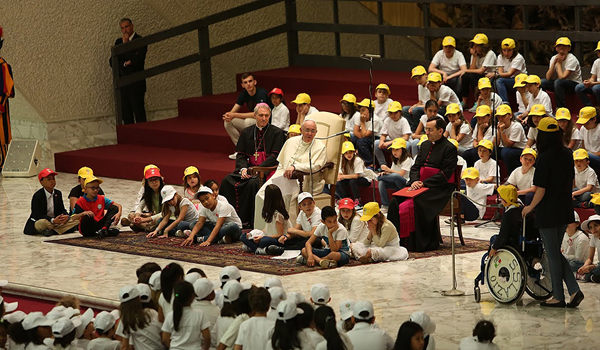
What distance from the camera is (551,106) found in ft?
41.2

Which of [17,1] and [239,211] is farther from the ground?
[17,1]

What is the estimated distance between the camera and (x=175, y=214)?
10.9m

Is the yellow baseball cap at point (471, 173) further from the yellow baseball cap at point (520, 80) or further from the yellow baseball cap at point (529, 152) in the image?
the yellow baseball cap at point (520, 80)

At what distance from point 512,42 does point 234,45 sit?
445 cm

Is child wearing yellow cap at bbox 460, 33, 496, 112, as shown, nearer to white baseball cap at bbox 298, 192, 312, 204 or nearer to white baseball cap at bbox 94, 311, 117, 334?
white baseball cap at bbox 298, 192, 312, 204

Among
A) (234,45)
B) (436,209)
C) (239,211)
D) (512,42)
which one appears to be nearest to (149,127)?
(234,45)

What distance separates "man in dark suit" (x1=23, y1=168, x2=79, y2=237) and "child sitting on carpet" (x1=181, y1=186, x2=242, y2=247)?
4.51 ft

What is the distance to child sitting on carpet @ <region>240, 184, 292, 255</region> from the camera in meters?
9.98

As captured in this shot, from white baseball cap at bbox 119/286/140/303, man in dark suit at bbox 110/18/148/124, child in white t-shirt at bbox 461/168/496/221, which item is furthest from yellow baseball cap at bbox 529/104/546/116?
man in dark suit at bbox 110/18/148/124

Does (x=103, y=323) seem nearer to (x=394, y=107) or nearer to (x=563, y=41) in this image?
(x=394, y=107)

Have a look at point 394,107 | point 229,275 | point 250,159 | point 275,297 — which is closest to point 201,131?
point 250,159

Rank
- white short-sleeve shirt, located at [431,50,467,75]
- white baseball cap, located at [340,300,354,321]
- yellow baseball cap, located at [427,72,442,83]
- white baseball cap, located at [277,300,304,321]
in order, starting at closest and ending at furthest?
white baseball cap, located at [277,300,304,321], white baseball cap, located at [340,300,354,321], yellow baseball cap, located at [427,72,442,83], white short-sleeve shirt, located at [431,50,467,75]

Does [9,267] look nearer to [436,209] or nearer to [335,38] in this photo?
[436,209]

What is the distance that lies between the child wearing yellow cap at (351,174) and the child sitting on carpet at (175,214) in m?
1.93
